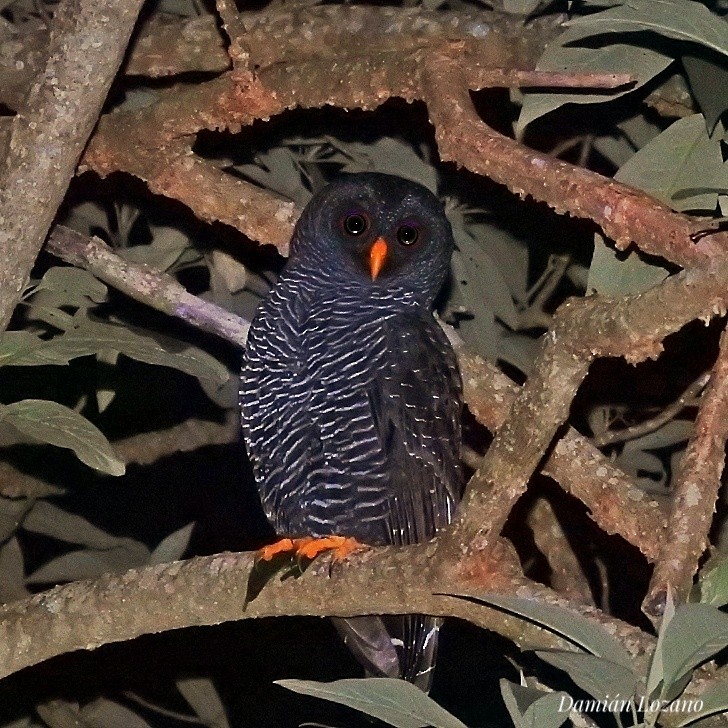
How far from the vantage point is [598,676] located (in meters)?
1.70

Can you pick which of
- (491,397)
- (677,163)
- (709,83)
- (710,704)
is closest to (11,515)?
(491,397)

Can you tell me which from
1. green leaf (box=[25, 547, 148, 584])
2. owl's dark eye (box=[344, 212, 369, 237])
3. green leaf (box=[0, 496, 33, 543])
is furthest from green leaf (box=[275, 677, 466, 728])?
green leaf (box=[0, 496, 33, 543])

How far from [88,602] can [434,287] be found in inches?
59.8

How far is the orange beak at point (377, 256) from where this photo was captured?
151 inches

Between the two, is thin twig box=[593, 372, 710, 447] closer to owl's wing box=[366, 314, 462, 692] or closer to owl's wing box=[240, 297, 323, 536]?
owl's wing box=[366, 314, 462, 692]

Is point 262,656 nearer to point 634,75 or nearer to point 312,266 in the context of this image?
point 312,266

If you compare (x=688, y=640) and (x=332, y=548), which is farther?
(x=332, y=548)

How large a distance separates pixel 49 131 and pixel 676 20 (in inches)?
52.6

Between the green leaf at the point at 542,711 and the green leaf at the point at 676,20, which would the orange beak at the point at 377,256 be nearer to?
the green leaf at the point at 676,20

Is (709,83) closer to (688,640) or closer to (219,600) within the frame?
(688,640)

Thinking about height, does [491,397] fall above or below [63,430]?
above

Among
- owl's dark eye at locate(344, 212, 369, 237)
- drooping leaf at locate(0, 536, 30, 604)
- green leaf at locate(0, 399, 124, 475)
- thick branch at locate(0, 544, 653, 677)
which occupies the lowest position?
drooping leaf at locate(0, 536, 30, 604)

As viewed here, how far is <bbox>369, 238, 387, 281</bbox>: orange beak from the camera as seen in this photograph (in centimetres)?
383

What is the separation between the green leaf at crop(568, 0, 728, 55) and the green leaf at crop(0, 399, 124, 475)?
1145mm
